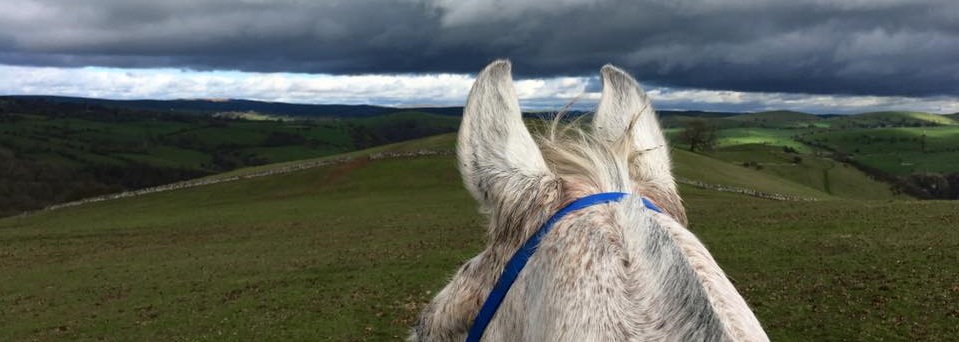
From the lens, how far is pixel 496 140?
6.12 feet

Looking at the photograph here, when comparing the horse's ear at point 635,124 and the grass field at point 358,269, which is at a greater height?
the horse's ear at point 635,124

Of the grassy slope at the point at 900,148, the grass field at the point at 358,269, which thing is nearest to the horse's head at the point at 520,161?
the grass field at the point at 358,269

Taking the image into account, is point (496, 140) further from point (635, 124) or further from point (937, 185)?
point (937, 185)

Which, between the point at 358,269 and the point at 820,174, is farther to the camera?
the point at 820,174

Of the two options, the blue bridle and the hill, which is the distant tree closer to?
the hill

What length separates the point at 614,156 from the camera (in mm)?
1948

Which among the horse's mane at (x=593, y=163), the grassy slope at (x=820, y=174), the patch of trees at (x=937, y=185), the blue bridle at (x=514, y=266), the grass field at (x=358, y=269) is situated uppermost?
the horse's mane at (x=593, y=163)

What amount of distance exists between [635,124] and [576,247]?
893 mm

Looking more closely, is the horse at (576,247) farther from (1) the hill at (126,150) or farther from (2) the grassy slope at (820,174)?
(2) the grassy slope at (820,174)

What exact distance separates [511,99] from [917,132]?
744ft

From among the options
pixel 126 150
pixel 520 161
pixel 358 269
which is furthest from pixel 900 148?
pixel 520 161

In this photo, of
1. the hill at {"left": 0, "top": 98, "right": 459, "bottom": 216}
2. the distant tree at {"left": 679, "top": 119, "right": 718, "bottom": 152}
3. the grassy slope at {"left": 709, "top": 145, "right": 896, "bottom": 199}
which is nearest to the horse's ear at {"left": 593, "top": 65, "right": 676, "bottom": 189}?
the hill at {"left": 0, "top": 98, "right": 459, "bottom": 216}

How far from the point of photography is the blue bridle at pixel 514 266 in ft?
5.76

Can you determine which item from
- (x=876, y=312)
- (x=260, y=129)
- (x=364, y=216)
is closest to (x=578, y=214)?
(x=876, y=312)
